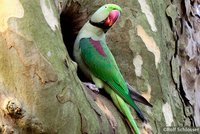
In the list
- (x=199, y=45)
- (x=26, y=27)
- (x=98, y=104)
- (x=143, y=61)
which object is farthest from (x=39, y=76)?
(x=199, y=45)

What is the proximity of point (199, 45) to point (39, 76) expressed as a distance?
4.15ft

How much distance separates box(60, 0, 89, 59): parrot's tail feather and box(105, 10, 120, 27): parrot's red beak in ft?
0.74

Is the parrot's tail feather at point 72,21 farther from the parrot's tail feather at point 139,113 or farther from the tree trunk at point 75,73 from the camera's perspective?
the parrot's tail feather at point 139,113

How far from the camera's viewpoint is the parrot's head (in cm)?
183

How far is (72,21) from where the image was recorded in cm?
209

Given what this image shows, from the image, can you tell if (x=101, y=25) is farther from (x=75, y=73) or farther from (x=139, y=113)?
(x=75, y=73)

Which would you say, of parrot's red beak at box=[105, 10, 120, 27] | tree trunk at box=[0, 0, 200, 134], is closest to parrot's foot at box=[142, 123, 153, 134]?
tree trunk at box=[0, 0, 200, 134]

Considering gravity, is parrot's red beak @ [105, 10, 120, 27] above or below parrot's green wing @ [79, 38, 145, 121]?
above

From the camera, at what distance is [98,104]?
1517 millimetres

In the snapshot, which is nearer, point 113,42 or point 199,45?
point 113,42

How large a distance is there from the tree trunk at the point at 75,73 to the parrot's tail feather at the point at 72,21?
0.03 m

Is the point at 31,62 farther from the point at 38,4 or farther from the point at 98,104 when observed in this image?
the point at 98,104

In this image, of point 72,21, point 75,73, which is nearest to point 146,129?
point 75,73

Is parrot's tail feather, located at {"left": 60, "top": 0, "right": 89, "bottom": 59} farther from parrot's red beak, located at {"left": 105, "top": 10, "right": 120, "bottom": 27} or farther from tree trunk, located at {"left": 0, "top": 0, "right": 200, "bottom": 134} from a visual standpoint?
parrot's red beak, located at {"left": 105, "top": 10, "right": 120, "bottom": 27}
